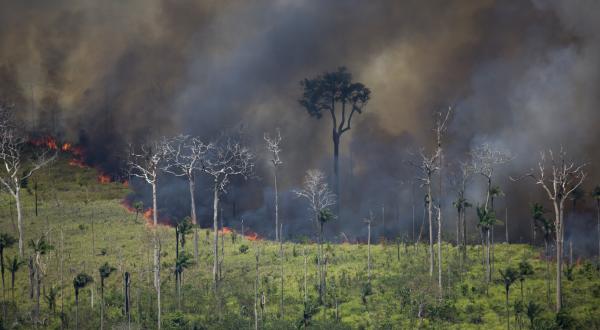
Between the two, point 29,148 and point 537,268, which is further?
point 29,148

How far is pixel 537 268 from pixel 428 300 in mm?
19555

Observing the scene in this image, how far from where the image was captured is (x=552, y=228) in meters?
105

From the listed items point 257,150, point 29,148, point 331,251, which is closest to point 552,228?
point 331,251

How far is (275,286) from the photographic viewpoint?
9950 cm

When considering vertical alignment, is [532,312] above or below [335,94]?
below

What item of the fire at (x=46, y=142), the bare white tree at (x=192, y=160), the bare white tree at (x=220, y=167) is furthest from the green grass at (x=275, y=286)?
the fire at (x=46, y=142)

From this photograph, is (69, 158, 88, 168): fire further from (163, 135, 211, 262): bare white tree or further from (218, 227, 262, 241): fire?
(218, 227, 262, 241): fire

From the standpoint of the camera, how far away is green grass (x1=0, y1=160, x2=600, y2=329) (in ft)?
288

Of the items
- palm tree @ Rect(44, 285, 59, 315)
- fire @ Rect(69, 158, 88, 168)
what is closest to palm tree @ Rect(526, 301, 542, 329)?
palm tree @ Rect(44, 285, 59, 315)

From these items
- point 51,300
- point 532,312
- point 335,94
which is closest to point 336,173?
point 335,94

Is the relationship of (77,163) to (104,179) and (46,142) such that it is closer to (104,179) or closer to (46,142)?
(104,179)

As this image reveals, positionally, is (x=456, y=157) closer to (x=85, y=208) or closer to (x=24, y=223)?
(x=85, y=208)

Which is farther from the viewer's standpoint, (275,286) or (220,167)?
(220,167)

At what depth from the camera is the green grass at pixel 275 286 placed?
87688 millimetres
